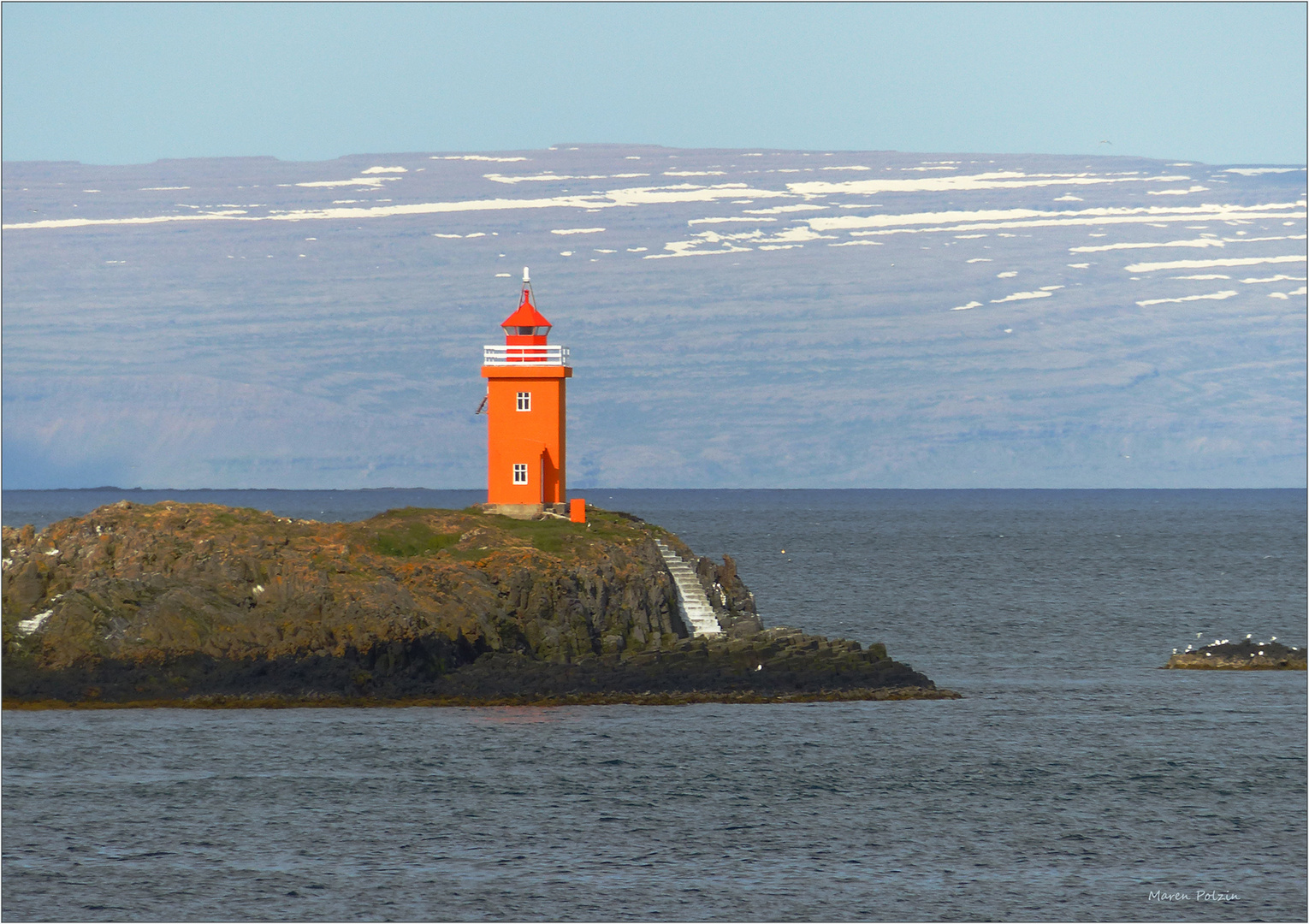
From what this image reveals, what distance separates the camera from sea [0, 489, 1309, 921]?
24750 millimetres

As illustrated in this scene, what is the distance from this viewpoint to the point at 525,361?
1948 inches

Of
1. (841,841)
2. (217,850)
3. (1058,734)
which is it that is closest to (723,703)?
(1058,734)

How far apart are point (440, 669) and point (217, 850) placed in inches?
524

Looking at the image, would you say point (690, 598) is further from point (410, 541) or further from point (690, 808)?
point (690, 808)

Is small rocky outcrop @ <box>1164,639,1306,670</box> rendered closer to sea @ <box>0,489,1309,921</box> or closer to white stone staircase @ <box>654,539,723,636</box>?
sea @ <box>0,489,1309,921</box>

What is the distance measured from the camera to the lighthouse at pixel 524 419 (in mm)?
49250

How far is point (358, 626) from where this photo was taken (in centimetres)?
3969

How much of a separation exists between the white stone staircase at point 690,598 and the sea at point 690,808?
612 centimetres

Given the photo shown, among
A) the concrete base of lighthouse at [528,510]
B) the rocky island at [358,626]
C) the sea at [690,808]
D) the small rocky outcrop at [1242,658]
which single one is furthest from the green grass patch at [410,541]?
the small rocky outcrop at [1242,658]

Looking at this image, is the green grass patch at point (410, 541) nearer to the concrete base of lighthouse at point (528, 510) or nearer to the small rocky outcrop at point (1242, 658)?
the concrete base of lighthouse at point (528, 510)

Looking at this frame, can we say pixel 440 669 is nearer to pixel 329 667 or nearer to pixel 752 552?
pixel 329 667

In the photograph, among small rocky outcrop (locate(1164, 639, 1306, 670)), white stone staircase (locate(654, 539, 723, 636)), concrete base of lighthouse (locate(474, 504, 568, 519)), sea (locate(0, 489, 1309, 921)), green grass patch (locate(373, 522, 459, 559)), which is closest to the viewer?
sea (locate(0, 489, 1309, 921))

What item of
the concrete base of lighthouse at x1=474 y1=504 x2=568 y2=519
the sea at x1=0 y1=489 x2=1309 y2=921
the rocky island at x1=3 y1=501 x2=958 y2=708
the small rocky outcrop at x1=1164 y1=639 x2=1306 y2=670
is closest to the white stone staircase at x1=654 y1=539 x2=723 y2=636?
the rocky island at x1=3 y1=501 x2=958 y2=708

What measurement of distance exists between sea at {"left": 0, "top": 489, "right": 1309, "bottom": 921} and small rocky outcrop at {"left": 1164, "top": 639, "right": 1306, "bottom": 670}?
1470 millimetres
